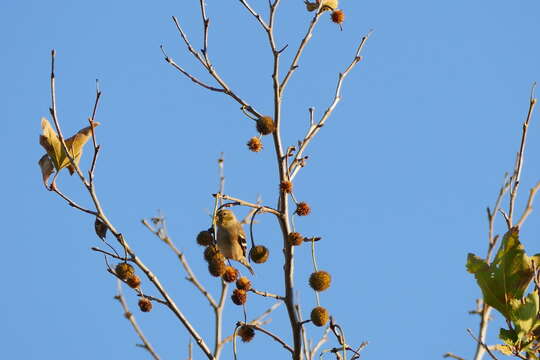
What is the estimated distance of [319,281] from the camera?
4301mm

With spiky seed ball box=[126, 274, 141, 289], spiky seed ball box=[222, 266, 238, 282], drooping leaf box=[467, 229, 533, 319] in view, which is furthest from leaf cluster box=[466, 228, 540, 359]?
spiky seed ball box=[126, 274, 141, 289]

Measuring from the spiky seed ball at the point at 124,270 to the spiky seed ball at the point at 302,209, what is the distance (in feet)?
3.32

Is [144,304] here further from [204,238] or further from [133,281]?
[204,238]

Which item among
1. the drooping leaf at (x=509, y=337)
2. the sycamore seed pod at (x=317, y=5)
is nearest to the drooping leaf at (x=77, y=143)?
the sycamore seed pod at (x=317, y=5)

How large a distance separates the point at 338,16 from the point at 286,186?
6.81 feet

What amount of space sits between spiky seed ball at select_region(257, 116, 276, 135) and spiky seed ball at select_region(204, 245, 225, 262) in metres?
0.72

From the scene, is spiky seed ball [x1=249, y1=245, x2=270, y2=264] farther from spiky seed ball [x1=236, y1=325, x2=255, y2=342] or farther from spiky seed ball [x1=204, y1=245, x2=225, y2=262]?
spiky seed ball [x1=236, y1=325, x2=255, y2=342]

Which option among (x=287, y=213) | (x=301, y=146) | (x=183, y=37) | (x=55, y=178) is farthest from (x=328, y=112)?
(x=55, y=178)

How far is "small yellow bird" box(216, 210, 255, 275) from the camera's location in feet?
15.4

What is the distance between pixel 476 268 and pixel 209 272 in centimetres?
174

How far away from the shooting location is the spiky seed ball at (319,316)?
4.04 m

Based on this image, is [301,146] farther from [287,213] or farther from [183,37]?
[183,37]

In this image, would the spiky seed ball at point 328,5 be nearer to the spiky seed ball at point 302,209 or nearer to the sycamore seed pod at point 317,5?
the sycamore seed pod at point 317,5

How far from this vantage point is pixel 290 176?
4098 mm
